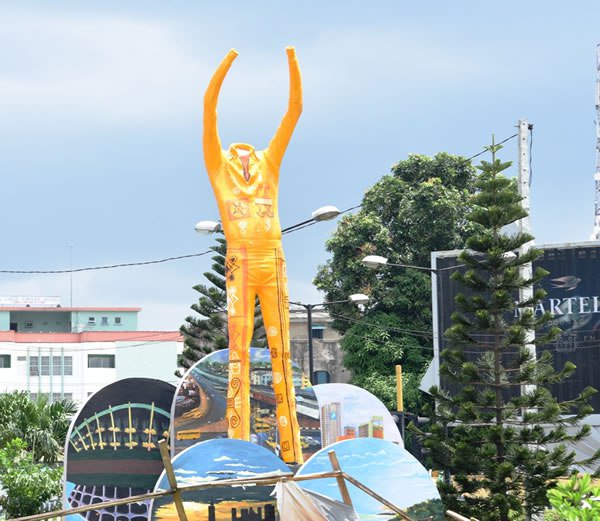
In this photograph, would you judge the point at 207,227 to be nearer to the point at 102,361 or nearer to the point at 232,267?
the point at 232,267

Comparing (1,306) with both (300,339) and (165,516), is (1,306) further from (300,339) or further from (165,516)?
(165,516)

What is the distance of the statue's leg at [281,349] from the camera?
13.8m

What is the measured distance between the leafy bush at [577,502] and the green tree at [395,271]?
24.3m

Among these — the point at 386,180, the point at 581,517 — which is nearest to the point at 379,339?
the point at 386,180

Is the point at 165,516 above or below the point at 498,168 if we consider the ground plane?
below

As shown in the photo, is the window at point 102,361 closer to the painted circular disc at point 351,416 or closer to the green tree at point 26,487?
the green tree at point 26,487

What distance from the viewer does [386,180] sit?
35312mm

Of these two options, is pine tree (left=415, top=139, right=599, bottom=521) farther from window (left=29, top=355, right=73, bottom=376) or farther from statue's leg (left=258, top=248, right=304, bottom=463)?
window (left=29, top=355, right=73, bottom=376)

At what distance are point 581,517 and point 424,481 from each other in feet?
15.4

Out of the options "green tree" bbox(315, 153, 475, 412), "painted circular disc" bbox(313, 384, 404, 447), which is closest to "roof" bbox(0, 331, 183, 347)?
"green tree" bbox(315, 153, 475, 412)

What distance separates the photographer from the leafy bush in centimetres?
802

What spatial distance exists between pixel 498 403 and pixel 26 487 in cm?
727

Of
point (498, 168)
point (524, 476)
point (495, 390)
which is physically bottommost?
point (524, 476)

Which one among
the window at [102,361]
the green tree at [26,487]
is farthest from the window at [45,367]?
the green tree at [26,487]
